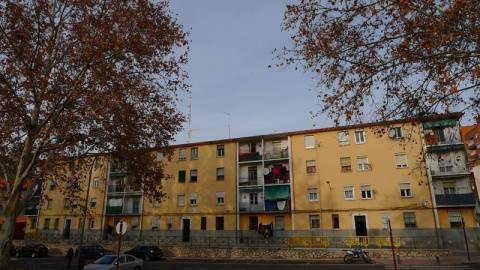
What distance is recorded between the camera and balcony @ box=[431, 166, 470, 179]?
1124 inches

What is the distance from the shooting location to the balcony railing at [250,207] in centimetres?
3467

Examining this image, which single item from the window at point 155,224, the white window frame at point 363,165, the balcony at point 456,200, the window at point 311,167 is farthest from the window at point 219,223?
the balcony at point 456,200

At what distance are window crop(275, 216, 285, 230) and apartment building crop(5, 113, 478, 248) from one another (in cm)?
10

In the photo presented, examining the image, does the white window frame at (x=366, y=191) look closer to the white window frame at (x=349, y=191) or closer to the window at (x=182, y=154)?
the white window frame at (x=349, y=191)

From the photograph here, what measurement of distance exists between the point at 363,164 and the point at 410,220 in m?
6.52

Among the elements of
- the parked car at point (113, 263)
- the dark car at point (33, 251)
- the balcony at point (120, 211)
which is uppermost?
the balcony at point (120, 211)

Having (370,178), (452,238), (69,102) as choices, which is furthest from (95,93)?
(452,238)

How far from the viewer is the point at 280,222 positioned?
34.3 m

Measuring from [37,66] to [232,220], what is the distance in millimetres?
26110

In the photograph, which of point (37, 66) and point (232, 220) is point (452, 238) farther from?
point (37, 66)

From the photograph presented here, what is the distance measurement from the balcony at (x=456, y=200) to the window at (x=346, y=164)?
26.5 ft

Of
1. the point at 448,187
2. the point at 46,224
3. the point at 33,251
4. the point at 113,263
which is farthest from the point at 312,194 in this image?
the point at 46,224

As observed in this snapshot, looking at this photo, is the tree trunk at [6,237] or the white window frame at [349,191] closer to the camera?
the tree trunk at [6,237]

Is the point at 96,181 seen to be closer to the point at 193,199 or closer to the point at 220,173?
the point at 193,199
